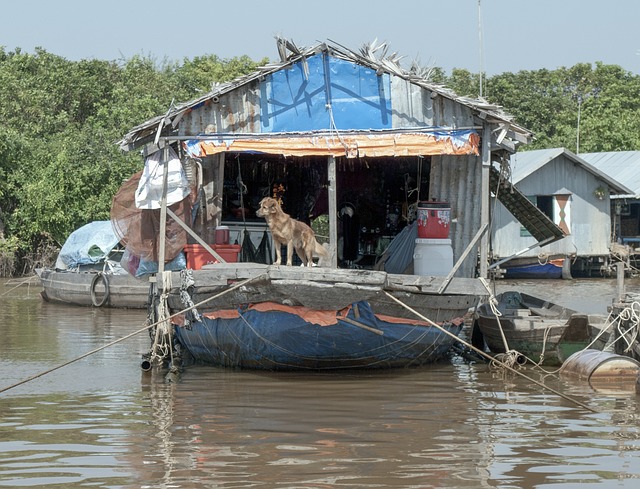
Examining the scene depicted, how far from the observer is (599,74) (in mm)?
49312

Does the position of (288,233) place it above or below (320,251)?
above

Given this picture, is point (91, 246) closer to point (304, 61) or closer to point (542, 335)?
point (304, 61)

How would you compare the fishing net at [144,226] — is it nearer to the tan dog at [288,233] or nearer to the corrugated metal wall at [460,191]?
the tan dog at [288,233]

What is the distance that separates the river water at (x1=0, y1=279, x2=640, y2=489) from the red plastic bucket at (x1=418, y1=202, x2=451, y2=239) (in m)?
1.64

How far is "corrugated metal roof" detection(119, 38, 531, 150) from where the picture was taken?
12.4 m

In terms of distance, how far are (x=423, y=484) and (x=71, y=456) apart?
271cm

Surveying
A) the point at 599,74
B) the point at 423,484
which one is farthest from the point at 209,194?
the point at 599,74

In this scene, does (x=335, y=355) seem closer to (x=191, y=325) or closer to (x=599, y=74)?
(x=191, y=325)

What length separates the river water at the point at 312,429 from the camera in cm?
752

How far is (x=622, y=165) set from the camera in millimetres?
33906

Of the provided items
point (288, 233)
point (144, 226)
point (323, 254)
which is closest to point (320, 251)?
point (323, 254)

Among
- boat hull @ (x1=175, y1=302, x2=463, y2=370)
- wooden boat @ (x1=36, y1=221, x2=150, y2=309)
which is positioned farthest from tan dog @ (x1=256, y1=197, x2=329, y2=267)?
wooden boat @ (x1=36, y1=221, x2=150, y2=309)

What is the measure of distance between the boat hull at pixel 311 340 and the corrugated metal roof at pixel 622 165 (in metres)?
20.7

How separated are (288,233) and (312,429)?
3664 millimetres
